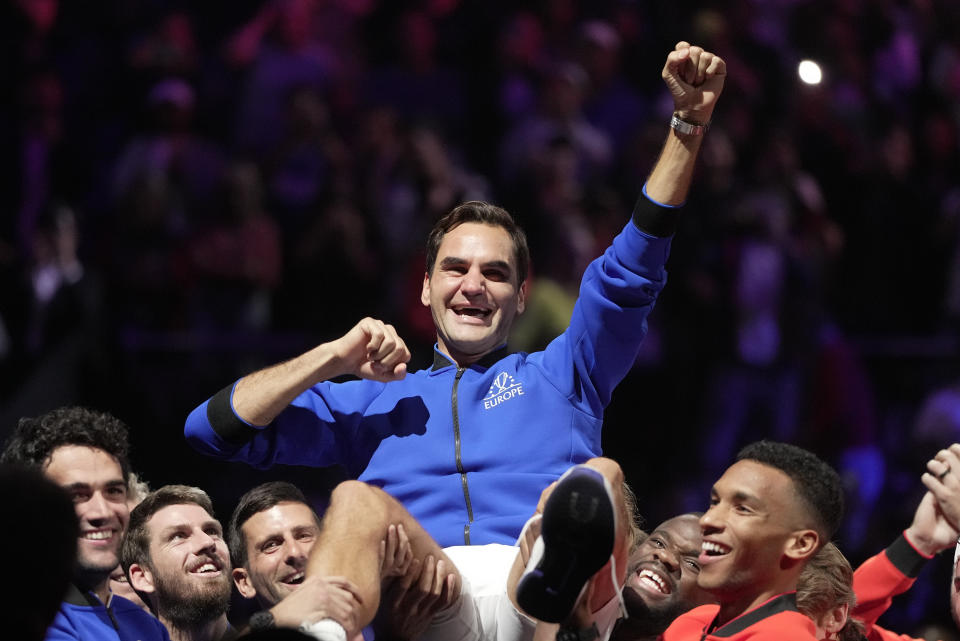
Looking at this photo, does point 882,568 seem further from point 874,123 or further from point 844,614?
point 874,123

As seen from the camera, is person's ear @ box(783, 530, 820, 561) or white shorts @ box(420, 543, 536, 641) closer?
white shorts @ box(420, 543, 536, 641)

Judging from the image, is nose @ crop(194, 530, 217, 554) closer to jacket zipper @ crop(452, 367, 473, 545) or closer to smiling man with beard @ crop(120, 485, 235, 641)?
smiling man with beard @ crop(120, 485, 235, 641)

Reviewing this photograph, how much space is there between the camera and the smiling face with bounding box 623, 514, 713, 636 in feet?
13.3

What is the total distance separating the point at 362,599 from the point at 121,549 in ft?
4.99

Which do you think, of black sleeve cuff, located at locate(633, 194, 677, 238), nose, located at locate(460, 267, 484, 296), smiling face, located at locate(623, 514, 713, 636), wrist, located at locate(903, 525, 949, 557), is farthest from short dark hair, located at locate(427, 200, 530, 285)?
wrist, located at locate(903, 525, 949, 557)

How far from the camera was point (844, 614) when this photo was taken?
3732 mm

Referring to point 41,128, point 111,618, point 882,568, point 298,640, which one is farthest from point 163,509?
point 41,128

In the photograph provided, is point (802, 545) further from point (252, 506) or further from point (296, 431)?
point (252, 506)

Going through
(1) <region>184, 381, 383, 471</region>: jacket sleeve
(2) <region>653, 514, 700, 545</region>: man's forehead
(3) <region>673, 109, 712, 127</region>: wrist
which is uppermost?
(3) <region>673, 109, 712, 127</region>: wrist

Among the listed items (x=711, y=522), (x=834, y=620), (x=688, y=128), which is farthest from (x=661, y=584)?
(x=688, y=128)

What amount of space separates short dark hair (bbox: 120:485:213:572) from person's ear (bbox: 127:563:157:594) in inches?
0.6

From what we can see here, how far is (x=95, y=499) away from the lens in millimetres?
3914

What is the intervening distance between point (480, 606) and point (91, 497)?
135cm

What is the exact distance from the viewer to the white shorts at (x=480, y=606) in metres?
3.24
